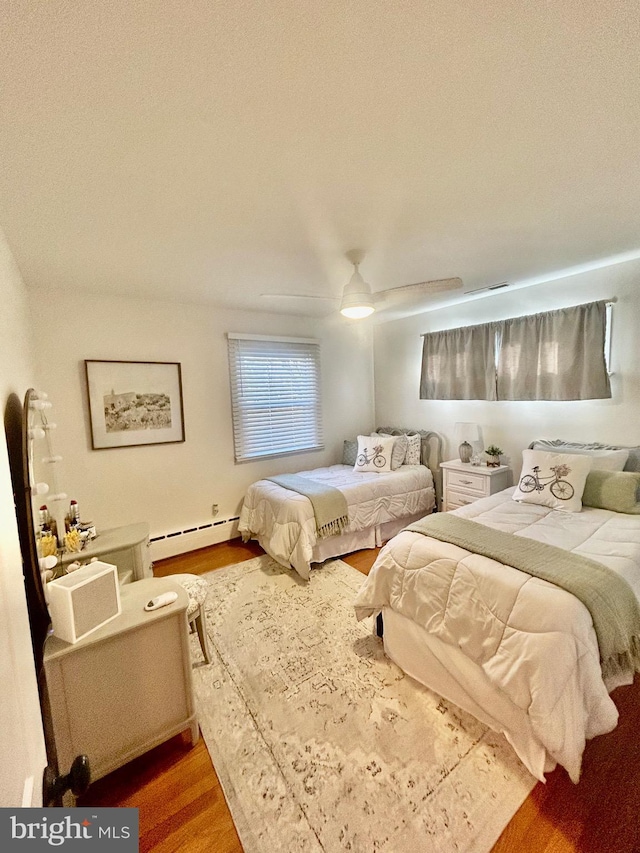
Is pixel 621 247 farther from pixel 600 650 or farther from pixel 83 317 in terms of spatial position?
pixel 83 317

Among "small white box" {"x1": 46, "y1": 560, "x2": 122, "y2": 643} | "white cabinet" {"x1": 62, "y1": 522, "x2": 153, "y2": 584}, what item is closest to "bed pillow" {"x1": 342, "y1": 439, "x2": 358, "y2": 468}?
"white cabinet" {"x1": 62, "y1": 522, "x2": 153, "y2": 584}

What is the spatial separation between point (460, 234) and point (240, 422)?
265cm

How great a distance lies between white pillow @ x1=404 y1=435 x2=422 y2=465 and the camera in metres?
3.99

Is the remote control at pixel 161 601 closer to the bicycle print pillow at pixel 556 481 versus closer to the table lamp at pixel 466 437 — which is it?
the bicycle print pillow at pixel 556 481

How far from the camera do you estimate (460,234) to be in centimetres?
210

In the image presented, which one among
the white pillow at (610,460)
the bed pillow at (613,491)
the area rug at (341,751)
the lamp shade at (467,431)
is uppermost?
the lamp shade at (467,431)

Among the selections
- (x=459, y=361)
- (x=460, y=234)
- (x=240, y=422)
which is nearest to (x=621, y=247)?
(x=460, y=234)

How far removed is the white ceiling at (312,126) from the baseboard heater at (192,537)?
2.44 meters

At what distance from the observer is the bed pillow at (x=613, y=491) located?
2.26 m

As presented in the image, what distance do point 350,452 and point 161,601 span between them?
3006 millimetres

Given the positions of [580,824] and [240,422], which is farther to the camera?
[240,422]

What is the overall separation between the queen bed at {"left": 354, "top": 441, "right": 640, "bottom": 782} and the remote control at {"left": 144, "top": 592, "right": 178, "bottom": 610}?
3.38 feet

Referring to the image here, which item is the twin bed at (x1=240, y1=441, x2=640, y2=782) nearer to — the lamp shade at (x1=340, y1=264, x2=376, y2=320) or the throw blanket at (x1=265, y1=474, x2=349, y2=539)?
the throw blanket at (x1=265, y1=474, x2=349, y2=539)

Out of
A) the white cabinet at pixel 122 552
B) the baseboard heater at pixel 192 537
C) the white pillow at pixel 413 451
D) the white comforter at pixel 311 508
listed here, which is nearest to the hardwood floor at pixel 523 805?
the white cabinet at pixel 122 552
